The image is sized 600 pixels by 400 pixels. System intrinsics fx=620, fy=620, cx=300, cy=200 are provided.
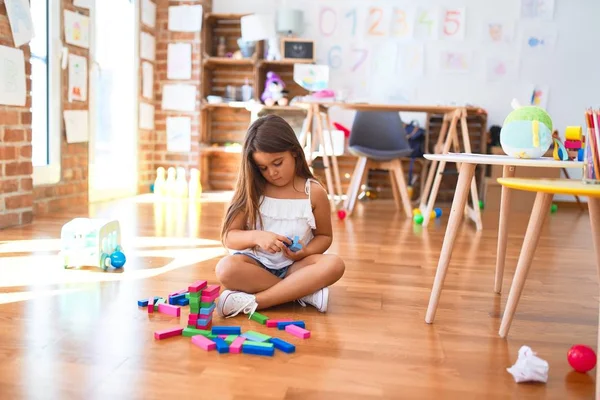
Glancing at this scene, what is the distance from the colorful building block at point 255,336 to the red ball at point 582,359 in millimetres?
622

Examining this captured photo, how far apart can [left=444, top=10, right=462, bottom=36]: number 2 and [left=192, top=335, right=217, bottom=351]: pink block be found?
4.20m

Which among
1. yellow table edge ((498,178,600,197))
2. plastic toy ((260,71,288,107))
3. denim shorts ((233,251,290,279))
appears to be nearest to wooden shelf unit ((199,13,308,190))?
plastic toy ((260,71,288,107))

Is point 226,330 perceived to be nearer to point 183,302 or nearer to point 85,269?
point 183,302

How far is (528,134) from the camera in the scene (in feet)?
4.72

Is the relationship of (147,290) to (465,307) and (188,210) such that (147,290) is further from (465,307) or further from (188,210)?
(188,210)

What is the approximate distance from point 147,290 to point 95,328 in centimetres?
36

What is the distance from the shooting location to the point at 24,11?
2910 mm

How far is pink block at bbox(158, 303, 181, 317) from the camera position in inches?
59.9

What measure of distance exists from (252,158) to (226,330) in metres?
0.48

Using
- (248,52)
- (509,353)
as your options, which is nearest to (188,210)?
(248,52)

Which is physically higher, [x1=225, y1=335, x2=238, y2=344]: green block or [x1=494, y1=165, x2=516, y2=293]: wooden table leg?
[x1=494, y1=165, x2=516, y2=293]: wooden table leg

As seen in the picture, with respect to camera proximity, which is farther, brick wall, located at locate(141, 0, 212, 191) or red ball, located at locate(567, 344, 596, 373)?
brick wall, located at locate(141, 0, 212, 191)

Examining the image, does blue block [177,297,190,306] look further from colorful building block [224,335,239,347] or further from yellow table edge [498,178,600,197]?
yellow table edge [498,178,600,197]

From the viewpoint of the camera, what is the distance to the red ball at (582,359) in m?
1.23
